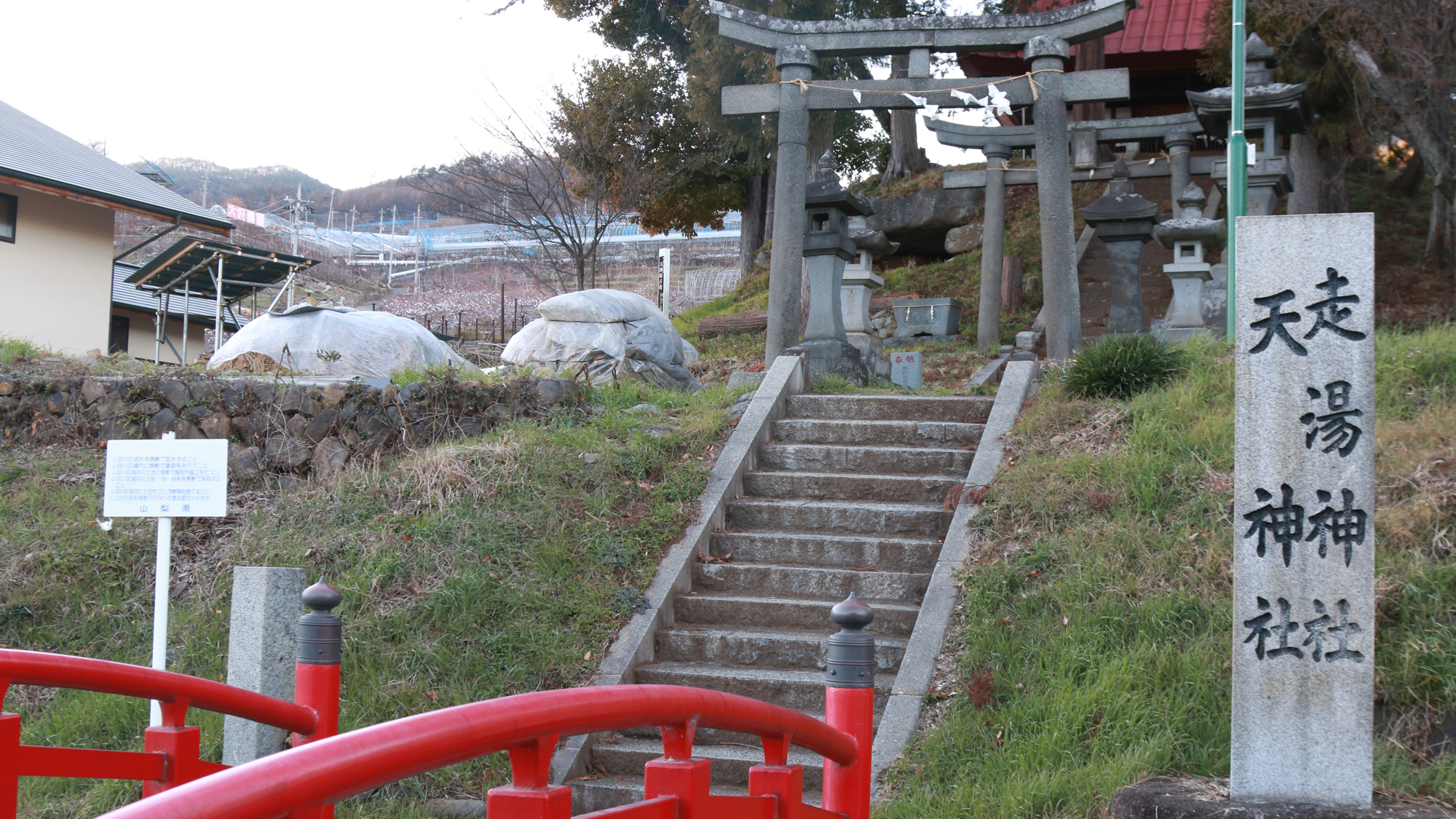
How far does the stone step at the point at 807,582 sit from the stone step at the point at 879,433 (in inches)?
64.3

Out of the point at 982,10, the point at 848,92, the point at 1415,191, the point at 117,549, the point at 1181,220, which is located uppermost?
the point at 982,10

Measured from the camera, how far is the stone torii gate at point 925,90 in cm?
1073

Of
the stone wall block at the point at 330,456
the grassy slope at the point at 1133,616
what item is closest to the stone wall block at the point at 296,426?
the stone wall block at the point at 330,456

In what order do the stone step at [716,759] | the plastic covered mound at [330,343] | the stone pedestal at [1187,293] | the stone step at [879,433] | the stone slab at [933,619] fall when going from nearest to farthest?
the stone slab at [933,619] < the stone step at [716,759] < the stone step at [879,433] < the plastic covered mound at [330,343] < the stone pedestal at [1187,293]

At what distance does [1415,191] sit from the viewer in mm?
21234

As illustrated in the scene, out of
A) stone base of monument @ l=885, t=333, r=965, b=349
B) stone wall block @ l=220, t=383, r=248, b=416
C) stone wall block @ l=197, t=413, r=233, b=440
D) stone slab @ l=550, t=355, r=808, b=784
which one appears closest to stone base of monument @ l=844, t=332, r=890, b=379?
stone base of monument @ l=885, t=333, r=965, b=349

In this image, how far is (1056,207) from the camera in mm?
10719

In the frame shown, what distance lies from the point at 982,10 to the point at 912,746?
19.4m

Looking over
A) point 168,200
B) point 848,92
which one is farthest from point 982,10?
point 168,200

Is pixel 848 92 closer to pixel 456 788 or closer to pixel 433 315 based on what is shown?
pixel 456 788

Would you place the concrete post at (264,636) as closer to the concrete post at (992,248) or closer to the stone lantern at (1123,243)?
the stone lantern at (1123,243)

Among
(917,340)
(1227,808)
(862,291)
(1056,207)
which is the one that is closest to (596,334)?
(862,291)

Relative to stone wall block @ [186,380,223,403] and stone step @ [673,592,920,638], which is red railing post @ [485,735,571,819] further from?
stone wall block @ [186,380,223,403]

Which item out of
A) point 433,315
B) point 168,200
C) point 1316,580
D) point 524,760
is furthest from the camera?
point 433,315
